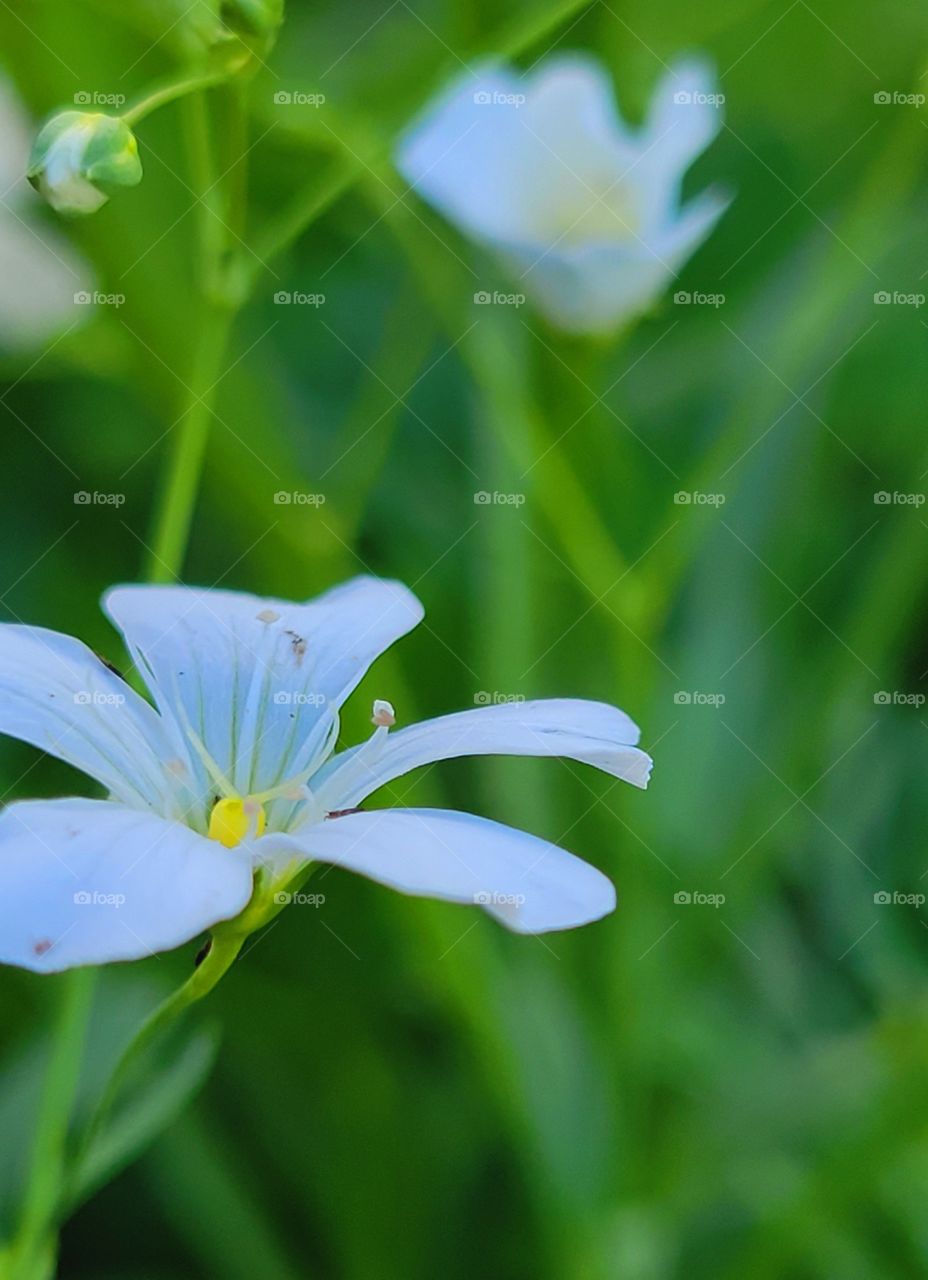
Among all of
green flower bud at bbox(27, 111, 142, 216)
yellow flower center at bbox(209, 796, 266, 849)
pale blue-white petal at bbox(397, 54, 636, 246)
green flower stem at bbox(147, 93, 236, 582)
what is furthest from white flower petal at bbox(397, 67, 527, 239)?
yellow flower center at bbox(209, 796, 266, 849)

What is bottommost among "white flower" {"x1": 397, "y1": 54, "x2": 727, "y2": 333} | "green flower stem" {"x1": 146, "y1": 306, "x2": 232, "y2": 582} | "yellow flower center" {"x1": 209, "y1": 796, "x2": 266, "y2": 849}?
"yellow flower center" {"x1": 209, "y1": 796, "x2": 266, "y2": 849}

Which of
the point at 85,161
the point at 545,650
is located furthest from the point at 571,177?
the point at 85,161

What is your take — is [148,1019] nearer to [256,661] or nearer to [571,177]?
[256,661]

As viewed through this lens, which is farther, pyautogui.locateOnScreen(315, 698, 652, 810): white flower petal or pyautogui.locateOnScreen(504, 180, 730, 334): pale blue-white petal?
pyautogui.locateOnScreen(504, 180, 730, 334): pale blue-white petal

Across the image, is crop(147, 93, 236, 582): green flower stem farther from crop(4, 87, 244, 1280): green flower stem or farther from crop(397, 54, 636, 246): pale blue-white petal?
crop(397, 54, 636, 246): pale blue-white petal

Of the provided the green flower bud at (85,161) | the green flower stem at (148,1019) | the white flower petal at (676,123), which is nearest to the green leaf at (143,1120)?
the green flower stem at (148,1019)
